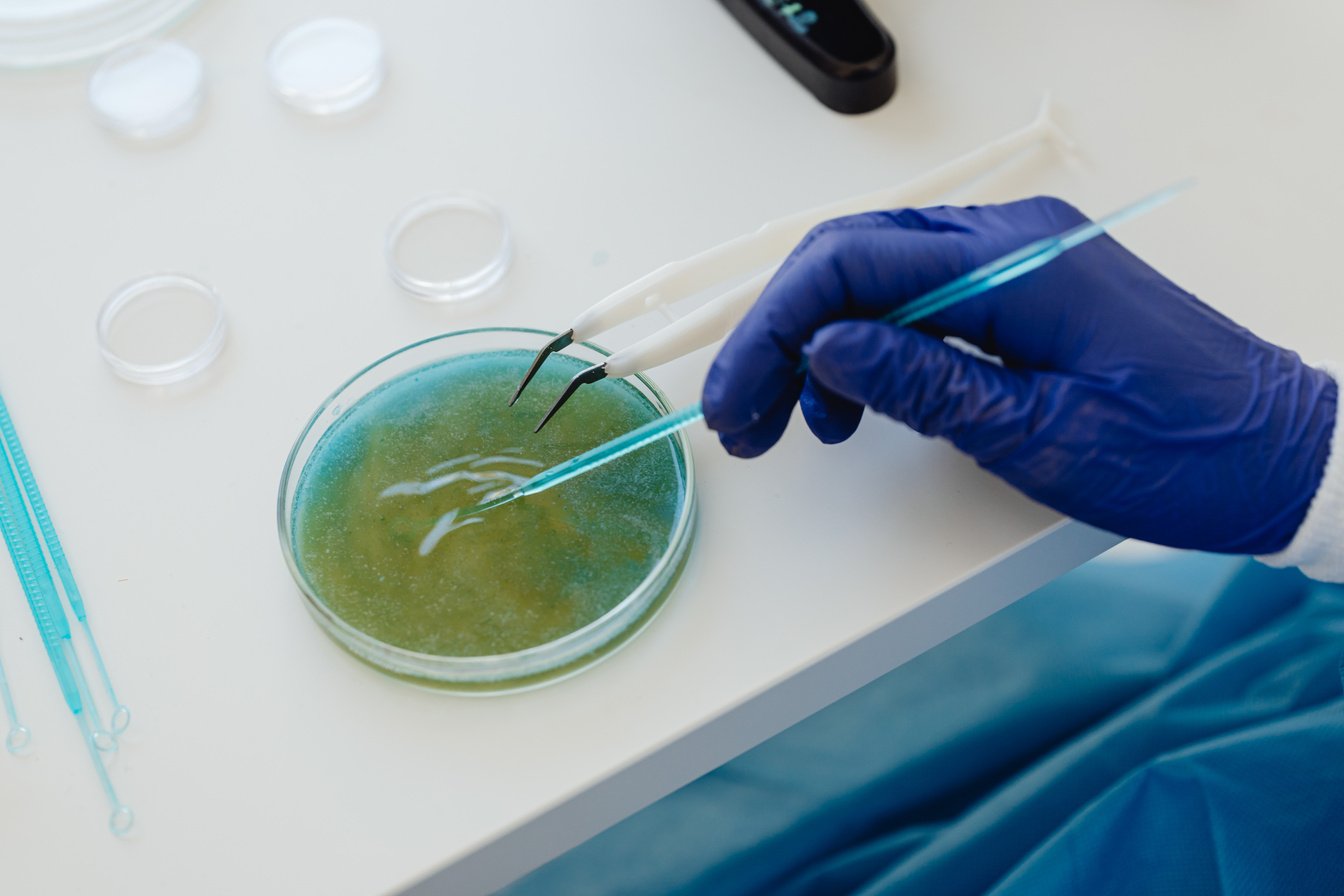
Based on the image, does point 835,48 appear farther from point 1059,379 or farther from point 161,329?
point 161,329

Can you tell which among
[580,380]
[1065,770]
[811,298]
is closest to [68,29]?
[580,380]

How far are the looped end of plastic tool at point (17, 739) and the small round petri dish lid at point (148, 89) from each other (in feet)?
1.96

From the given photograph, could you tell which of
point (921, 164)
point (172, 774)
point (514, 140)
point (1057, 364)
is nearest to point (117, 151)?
point (514, 140)

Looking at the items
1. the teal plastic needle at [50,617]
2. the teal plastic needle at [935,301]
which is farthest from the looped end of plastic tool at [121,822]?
the teal plastic needle at [935,301]

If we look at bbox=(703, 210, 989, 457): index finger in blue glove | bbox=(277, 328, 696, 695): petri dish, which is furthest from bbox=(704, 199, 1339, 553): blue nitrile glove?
bbox=(277, 328, 696, 695): petri dish

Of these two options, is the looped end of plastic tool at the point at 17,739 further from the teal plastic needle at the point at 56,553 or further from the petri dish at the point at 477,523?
the petri dish at the point at 477,523

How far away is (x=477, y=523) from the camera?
92 cm

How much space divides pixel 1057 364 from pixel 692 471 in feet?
0.92

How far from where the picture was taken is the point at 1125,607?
3.92 feet

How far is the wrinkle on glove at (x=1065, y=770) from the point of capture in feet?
3.17

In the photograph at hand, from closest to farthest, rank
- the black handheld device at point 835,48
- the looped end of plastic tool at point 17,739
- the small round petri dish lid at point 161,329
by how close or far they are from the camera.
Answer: the looped end of plastic tool at point 17,739
the small round petri dish lid at point 161,329
the black handheld device at point 835,48

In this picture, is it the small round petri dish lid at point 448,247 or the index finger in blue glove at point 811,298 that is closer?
the index finger in blue glove at point 811,298

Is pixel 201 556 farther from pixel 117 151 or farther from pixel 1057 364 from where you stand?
pixel 1057 364

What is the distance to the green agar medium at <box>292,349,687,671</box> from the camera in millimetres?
885
